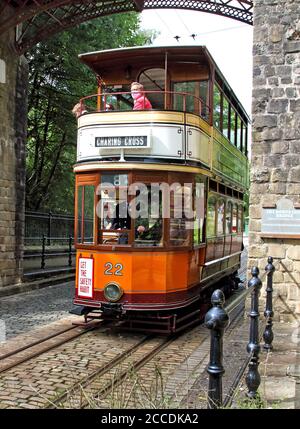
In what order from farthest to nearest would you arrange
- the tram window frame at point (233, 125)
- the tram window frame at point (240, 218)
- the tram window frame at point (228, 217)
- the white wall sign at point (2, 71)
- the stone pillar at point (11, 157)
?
the tram window frame at point (240, 218) < the stone pillar at point (11, 157) < the white wall sign at point (2, 71) < the tram window frame at point (233, 125) < the tram window frame at point (228, 217)

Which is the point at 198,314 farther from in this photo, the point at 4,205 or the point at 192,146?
the point at 4,205

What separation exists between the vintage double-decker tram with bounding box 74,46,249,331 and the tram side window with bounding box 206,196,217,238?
67 millimetres

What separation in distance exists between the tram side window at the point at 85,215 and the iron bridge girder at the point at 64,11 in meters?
5.61

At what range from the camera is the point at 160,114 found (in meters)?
8.34

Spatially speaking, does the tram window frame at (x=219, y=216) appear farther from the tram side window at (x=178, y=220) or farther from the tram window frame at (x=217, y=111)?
the tram side window at (x=178, y=220)

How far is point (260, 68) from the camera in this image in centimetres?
888

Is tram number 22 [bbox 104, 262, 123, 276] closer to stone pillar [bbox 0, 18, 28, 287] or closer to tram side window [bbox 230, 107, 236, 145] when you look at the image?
stone pillar [bbox 0, 18, 28, 287]

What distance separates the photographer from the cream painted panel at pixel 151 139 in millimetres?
8273

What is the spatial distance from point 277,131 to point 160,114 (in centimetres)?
204

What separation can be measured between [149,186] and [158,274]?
141cm

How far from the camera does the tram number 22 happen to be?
26.8ft

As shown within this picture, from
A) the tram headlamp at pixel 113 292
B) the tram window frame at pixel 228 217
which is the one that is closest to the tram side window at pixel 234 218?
the tram window frame at pixel 228 217

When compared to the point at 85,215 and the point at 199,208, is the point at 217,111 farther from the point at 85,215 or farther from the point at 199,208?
the point at 85,215

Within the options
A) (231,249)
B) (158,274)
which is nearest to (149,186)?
(158,274)
